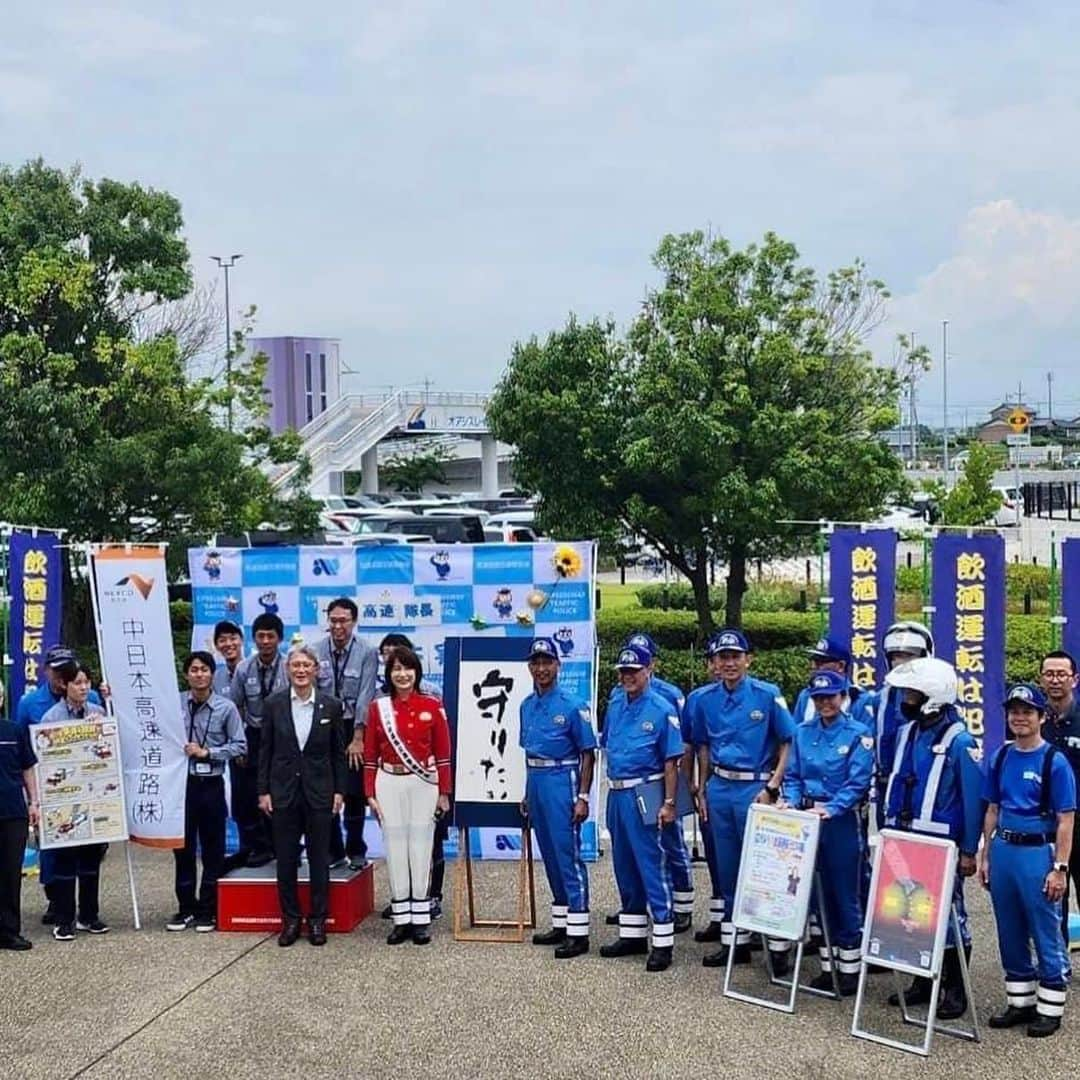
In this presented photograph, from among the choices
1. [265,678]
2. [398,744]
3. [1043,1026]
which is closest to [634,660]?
[398,744]

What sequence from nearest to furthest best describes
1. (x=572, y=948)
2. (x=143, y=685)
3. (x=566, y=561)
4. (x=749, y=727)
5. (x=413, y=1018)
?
(x=413, y=1018) < (x=749, y=727) < (x=572, y=948) < (x=143, y=685) < (x=566, y=561)

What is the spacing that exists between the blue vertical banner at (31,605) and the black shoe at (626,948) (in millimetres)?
4395

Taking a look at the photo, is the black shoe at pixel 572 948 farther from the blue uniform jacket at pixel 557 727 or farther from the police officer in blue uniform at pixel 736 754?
the blue uniform jacket at pixel 557 727

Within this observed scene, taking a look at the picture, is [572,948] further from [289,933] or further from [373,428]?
[373,428]

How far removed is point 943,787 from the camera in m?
5.62

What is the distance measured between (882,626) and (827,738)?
3.31 meters

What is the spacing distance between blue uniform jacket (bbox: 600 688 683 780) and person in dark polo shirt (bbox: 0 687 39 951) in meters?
3.08

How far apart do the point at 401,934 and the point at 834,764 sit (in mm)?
2445

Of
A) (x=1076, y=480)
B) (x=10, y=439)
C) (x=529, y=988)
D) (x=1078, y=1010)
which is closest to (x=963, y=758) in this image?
(x=1078, y=1010)

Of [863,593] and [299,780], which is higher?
[863,593]

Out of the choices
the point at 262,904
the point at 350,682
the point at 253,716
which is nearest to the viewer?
the point at 262,904

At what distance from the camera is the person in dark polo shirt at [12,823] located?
6.88 meters

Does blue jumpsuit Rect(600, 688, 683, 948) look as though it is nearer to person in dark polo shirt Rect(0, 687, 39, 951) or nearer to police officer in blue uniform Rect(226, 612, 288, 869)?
police officer in blue uniform Rect(226, 612, 288, 869)

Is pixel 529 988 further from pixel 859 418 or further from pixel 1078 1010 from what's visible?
pixel 859 418
